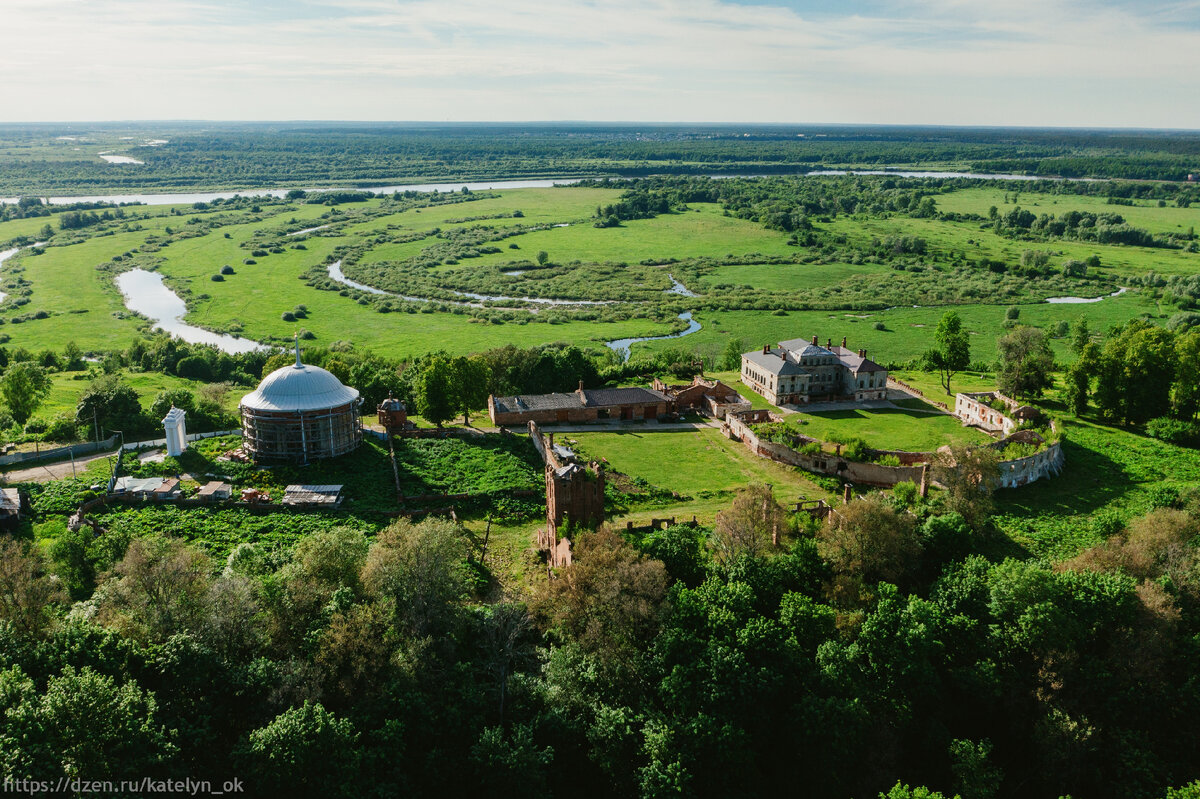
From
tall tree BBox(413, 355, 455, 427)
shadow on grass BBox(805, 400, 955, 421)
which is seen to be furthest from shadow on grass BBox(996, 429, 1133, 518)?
tall tree BBox(413, 355, 455, 427)

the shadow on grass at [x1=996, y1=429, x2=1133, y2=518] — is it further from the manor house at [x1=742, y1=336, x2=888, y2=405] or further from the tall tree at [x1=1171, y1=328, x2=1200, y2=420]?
the manor house at [x1=742, y1=336, x2=888, y2=405]

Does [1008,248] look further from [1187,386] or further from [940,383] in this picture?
[1187,386]

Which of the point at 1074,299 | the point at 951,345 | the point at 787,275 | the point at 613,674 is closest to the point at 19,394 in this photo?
the point at 613,674

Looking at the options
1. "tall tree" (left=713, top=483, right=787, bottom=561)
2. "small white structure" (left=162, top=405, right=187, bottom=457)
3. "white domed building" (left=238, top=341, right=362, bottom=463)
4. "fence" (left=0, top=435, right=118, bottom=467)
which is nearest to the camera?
"tall tree" (left=713, top=483, right=787, bottom=561)

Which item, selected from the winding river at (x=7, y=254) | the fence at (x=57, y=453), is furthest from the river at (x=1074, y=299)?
the winding river at (x=7, y=254)

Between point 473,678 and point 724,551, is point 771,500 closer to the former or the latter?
point 724,551
